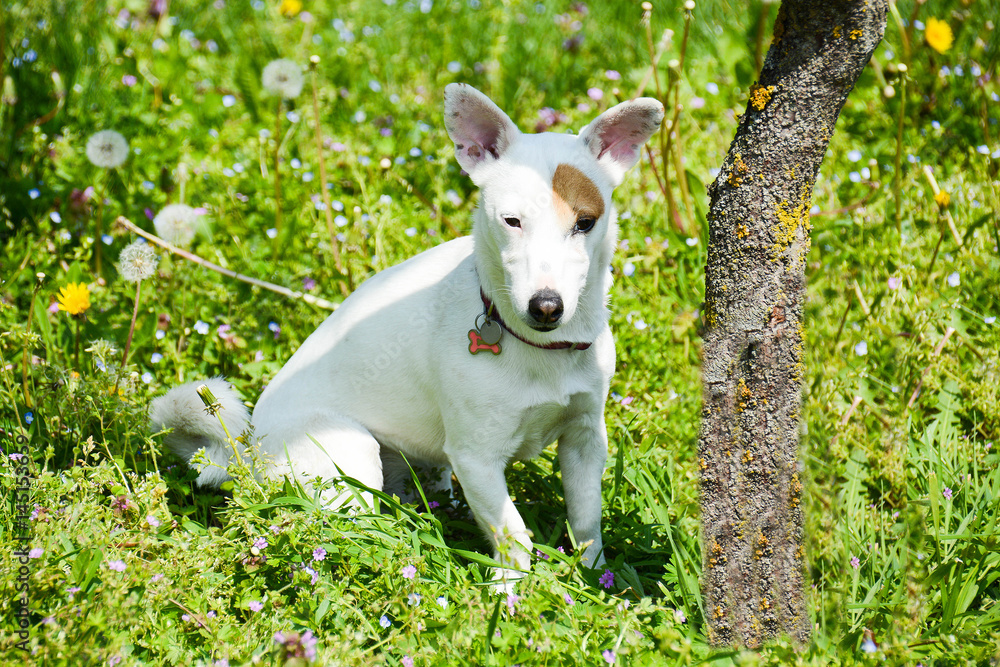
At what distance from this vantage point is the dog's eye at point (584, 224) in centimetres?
214

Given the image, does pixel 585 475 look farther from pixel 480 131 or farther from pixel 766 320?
pixel 480 131

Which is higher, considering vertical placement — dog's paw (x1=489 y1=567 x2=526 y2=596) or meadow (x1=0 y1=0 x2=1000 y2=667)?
meadow (x1=0 y1=0 x2=1000 y2=667)

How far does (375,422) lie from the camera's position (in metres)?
2.66

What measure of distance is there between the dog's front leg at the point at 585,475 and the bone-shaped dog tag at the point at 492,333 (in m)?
0.39

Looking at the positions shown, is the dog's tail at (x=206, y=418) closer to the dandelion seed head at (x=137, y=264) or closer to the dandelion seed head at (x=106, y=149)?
the dandelion seed head at (x=137, y=264)

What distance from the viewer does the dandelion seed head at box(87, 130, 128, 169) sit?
3.38 m

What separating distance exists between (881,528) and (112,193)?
384cm

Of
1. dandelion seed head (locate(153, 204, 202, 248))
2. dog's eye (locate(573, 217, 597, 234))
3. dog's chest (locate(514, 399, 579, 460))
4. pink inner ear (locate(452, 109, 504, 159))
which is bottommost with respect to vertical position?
dog's chest (locate(514, 399, 579, 460))

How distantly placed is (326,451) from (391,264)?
143 cm

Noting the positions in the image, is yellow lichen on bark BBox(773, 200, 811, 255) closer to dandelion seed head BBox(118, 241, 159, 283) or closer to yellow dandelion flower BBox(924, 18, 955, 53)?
dandelion seed head BBox(118, 241, 159, 283)

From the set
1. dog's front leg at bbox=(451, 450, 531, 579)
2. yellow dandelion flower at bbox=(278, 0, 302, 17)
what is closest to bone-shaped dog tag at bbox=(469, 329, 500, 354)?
dog's front leg at bbox=(451, 450, 531, 579)

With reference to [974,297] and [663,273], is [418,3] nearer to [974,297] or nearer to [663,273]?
[663,273]

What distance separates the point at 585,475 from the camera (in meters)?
2.51

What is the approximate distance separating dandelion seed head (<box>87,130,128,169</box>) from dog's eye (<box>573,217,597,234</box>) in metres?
2.32
